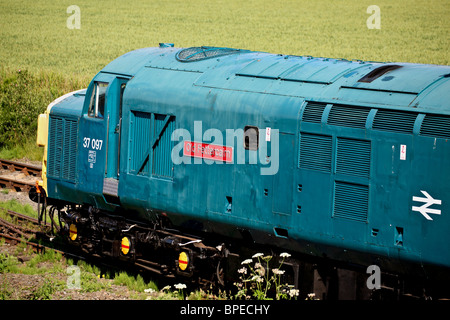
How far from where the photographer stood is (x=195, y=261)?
1117 cm

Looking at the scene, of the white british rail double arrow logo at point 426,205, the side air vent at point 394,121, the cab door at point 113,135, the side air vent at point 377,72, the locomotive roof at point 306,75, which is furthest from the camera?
the cab door at point 113,135

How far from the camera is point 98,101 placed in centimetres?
1240

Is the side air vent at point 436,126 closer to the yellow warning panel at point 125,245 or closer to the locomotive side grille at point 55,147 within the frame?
the yellow warning panel at point 125,245

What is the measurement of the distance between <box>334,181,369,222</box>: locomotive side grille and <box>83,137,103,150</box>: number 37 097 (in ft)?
15.4

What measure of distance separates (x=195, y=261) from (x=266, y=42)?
30.2m

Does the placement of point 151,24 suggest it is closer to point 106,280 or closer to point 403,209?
point 106,280

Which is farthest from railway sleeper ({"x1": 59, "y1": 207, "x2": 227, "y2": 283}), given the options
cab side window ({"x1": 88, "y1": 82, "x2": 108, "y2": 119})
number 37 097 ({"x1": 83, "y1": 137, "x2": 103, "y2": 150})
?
cab side window ({"x1": 88, "y1": 82, "x2": 108, "y2": 119})

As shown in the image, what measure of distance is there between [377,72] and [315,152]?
1.41 metres

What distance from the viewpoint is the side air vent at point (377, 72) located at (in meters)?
9.37

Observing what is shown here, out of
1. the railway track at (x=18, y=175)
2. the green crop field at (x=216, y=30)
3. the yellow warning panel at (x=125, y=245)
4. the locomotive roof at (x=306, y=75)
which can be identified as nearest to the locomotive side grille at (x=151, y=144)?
the locomotive roof at (x=306, y=75)

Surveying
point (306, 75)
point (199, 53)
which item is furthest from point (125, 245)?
point (306, 75)

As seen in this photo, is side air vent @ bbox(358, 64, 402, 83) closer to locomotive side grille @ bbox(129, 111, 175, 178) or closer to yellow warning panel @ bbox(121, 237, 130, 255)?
locomotive side grille @ bbox(129, 111, 175, 178)

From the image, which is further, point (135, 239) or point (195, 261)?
point (135, 239)
